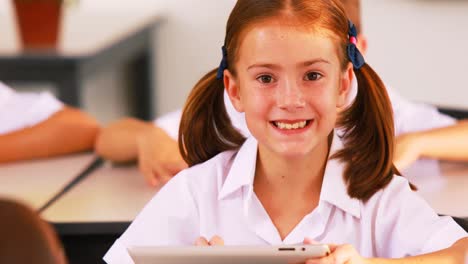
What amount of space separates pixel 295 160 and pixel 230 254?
0.82 feet

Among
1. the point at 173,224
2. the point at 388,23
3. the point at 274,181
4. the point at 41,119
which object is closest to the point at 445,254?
the point at 274,181

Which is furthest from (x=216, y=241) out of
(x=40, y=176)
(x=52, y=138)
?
(x=52, y=138)

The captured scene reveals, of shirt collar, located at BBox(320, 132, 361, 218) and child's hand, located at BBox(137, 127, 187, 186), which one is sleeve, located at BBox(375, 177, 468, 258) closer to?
shirt collar, located at BBox(320, 132, 361, 218)

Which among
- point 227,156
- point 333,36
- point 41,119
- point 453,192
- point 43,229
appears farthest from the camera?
point 41,119

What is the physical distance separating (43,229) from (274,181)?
59cm

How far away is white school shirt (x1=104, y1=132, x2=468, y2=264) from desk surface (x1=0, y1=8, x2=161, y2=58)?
5.89ft

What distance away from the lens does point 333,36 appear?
1.22 m

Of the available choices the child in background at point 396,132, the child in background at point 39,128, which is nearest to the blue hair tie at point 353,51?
the child in background at point 396,132

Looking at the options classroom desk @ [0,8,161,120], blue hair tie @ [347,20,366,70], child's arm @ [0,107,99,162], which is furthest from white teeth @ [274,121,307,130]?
classroom desk @ [0,8,161,120]

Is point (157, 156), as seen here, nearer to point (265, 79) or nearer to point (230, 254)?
point (265, 79)

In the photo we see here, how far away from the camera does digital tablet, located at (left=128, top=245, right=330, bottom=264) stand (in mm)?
1059

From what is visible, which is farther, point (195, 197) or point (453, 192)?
point (453, 192)

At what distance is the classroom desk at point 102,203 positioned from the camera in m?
1.56

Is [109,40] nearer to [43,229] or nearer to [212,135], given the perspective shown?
[212,135]
